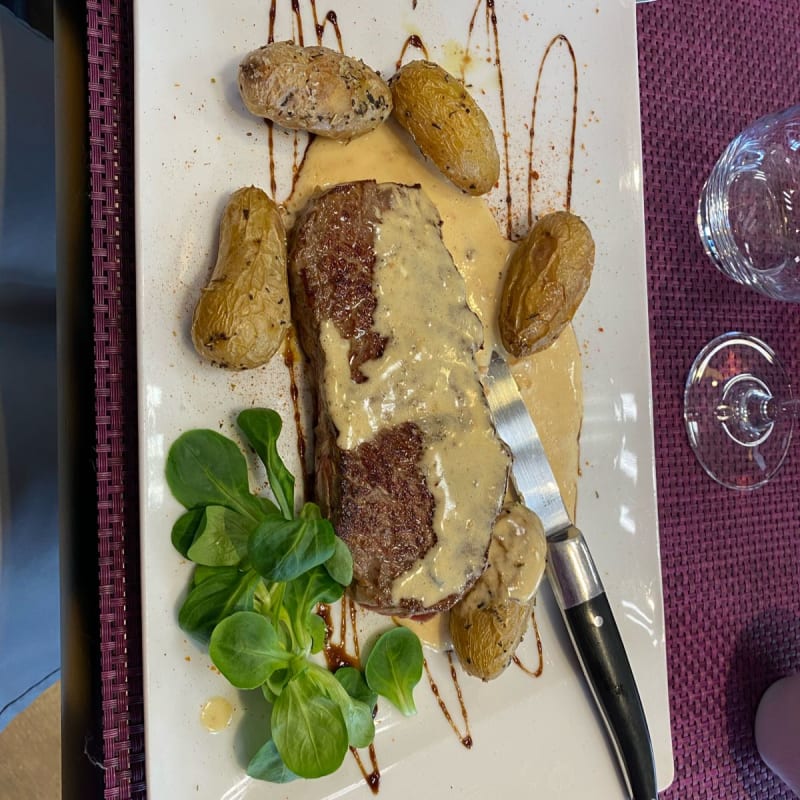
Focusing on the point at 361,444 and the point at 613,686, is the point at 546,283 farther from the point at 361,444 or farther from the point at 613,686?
the point at 613,686

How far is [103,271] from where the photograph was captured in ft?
3.36

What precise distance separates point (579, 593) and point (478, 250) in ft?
1.94

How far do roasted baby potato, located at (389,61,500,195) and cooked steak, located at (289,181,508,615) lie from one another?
0.29 feet

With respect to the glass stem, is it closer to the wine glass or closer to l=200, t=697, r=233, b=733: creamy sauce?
the wine glass

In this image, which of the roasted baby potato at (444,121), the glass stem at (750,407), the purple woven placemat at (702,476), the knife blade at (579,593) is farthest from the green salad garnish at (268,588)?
the glass stem at (750,407)

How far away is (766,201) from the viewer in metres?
1.36

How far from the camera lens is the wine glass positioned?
142 centimetres

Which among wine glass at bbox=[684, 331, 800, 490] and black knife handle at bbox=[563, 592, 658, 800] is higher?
wine glass at bbox=[684, 331, 800, 490]

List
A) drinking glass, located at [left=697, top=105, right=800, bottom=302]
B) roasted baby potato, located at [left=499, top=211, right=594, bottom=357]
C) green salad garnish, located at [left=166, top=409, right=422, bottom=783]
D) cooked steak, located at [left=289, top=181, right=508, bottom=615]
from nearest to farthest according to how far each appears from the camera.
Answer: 1. green salad garnish, located at [left=166, top=409, right=422, bottom=783]
2. cooked steak, located at [left=289, top=181, right=508, bottom=615]
3. roasted baby potato, located at [left=499, top=211, right=594, bottom=357]
4. drinking glass, located at [left=697, top=105, right=800, bottom=302]

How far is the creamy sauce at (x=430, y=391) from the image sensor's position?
1.06 meters

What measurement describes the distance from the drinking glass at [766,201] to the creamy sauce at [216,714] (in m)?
1.15

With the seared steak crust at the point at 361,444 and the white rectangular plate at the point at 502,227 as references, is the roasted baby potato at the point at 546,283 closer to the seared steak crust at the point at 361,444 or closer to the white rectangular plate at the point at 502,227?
the white rectangular plate at the point at 502,227

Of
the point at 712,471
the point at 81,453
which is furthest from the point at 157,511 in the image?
the point at 712,471

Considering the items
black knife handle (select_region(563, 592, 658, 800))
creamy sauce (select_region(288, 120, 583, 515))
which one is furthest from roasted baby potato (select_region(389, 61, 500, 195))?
black knife handle (select_region(563, 592, 658, 800))
